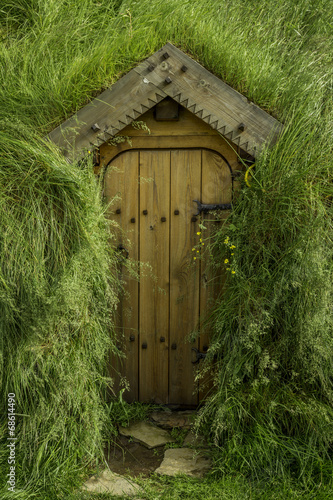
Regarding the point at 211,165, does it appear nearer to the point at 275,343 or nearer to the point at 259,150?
the point at 259,150

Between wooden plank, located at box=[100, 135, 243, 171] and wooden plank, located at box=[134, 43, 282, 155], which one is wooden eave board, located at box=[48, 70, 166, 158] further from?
wooden plank, located at box=[100, 135, 243, 171]

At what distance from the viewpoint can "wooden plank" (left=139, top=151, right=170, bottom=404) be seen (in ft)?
13.0

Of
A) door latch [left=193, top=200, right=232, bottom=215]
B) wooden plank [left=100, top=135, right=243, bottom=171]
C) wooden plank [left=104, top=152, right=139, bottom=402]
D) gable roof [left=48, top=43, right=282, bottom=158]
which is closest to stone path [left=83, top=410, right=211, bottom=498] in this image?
wooden plank [left=104, top=152, right=139, bottom=402]

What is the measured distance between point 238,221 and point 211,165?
55 cm

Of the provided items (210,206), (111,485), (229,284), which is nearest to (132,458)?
(111,485)

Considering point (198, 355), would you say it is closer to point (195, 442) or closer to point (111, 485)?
point (195, 442)

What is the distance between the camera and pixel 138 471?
11.5 ft

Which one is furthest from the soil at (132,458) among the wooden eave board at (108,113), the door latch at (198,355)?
the wooden eave board at (108,113)

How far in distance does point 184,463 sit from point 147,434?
47 cm

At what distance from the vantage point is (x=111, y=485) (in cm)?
330

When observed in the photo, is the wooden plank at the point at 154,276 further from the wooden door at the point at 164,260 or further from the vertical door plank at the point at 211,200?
the vertical door plank at the point at 211,200

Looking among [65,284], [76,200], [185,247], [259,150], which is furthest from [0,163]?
[259,150]

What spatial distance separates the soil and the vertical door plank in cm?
61

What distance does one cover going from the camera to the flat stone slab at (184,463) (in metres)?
3.41
